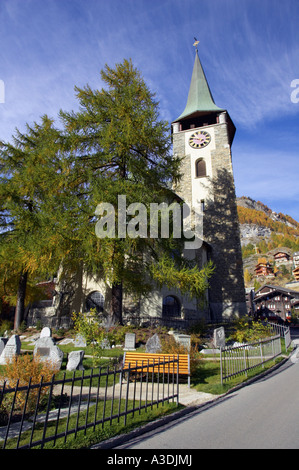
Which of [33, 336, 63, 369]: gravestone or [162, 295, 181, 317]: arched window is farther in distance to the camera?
[162, 295, 181, 317]: arched window

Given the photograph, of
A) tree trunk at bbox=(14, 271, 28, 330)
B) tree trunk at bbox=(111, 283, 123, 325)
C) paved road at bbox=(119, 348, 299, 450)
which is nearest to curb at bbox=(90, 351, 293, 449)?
paved road at bbox=(119, 348, 299, 450)

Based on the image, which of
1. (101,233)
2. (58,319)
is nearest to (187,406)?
(101,233)

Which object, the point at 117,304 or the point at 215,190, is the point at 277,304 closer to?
the point at 215,190

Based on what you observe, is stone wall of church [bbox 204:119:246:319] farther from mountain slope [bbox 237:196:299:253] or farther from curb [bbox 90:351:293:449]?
mountain slope [bbox 237:196:299:253]

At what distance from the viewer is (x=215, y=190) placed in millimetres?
27484

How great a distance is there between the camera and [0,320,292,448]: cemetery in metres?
4.23

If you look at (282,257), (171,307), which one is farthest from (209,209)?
(282,257)

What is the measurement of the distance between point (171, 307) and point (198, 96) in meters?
24.7

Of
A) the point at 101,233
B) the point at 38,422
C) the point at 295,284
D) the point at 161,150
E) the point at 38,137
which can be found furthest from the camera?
the point at 295,284

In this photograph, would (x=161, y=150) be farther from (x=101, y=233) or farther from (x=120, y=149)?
(x=101, y=233)

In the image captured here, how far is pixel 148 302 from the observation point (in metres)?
18.3

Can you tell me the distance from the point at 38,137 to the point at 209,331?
17.0 metres

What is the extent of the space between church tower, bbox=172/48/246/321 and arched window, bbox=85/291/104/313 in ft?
30.5

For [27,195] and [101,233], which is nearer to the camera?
[101,233]
